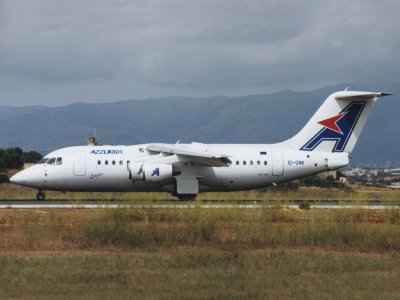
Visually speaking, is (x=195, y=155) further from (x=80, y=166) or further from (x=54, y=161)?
(x=54, y=161)

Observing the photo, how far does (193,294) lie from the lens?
649 inches

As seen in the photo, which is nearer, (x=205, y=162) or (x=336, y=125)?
(x=205, y=162)

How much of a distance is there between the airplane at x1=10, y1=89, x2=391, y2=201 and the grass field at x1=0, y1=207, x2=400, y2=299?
11.7 m

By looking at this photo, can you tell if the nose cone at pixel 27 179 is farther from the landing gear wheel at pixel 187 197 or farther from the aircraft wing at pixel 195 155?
the landing gear wheel at pixel 187 197

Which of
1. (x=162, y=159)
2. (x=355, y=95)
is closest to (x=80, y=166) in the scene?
(x=162, y=159)

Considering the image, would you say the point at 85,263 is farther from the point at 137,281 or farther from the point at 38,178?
the point at 38,178

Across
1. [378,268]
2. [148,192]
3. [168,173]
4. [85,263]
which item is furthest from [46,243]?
[148,192]

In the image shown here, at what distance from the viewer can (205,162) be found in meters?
42.3

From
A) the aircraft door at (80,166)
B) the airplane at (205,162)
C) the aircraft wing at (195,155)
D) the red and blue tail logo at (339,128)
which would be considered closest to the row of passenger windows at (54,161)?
the airplane at (205,162)

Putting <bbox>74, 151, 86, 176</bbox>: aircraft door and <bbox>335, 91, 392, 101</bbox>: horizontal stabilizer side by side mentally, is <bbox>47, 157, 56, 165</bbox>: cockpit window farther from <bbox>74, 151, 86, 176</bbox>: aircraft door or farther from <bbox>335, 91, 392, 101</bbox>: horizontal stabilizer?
<bbox>335, 91, 392, 101</bbox>: horizontal stabilizer

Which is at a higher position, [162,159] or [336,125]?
[336,125]

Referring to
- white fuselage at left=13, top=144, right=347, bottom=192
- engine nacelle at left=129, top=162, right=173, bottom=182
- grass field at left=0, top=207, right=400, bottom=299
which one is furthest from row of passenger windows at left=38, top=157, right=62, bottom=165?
grass field at left=0, top=207, right=400, bottom=299

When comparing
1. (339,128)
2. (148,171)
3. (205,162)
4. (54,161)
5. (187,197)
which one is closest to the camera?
(148,171)

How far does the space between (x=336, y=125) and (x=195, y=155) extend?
779cm
